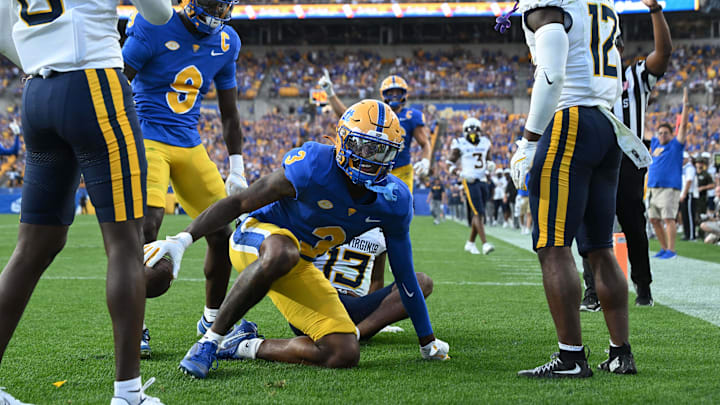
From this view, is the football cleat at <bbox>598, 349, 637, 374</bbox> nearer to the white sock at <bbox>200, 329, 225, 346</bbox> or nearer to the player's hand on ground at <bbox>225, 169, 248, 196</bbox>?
the white sock at <bbox>200, 329, 225, 346</bbox>

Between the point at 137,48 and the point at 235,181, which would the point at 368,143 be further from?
the point at 137,48

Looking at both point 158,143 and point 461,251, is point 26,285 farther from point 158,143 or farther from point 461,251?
→ point 461,251

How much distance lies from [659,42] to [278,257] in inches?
110

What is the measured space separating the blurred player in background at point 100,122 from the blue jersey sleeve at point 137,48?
58.2 inches

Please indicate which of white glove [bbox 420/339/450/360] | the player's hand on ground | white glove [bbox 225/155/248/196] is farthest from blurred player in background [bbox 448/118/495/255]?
white glove [bbox 420/339/450/360]

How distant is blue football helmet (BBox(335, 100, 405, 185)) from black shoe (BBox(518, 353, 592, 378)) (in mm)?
1147

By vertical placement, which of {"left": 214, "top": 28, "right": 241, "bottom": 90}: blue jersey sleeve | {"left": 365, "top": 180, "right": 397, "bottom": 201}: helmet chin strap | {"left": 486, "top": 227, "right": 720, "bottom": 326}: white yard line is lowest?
{"left": 486, "top": 227, "right": 720, "bottom": 326}: white yard line

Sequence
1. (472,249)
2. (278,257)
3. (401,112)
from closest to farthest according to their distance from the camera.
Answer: (278,257), (401,112), (472,249)

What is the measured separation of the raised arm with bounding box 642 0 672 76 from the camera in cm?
404

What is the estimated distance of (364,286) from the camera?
4.48m

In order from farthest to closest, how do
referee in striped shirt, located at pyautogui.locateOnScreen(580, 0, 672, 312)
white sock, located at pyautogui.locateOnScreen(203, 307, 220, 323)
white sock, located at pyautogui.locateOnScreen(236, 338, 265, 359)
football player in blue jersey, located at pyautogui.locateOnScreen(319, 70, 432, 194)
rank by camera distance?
football player in blue jersey, located at pyautogui.locateOnScreen(319, 70, 432, 194)
referee in striped shirt, located at pyautogui.locateOnScreen(580, 0, 672, 312)
white sock, located at pyautogui.locateOnScreen(203, 307, 220, 323)
white sock, located at pyautogui.locateOnScreen(236, 338, 265, 359)

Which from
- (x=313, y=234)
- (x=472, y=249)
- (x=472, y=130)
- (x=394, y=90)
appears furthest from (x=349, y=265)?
(x=472, y=130)

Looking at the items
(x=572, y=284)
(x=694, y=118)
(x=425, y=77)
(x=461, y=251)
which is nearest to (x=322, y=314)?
(x=572, y=284)

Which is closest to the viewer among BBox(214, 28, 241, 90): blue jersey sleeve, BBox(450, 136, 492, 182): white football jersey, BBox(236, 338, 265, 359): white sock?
BBox(236, 338, 265, 359): white sock
